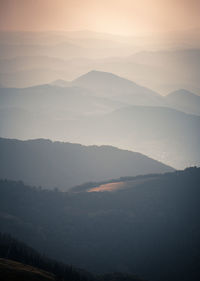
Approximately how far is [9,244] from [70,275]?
33641mm

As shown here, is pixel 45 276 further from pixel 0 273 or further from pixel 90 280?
pixel 90 280

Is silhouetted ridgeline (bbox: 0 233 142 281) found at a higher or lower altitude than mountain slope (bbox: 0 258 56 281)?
higher

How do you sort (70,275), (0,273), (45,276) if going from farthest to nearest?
(70,275) → (45,276) → (0,273)

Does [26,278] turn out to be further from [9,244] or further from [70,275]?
[9,244]

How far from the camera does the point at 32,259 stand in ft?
583

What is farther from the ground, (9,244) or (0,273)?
(9,244)

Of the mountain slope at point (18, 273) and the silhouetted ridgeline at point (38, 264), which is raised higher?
the silhouetted ridgeline at point (38, 264)

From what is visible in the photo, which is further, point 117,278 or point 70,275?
point 117,278

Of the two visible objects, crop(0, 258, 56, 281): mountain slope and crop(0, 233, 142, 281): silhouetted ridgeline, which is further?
crop(0, 233, 142, 281): silhouetted ridgeline

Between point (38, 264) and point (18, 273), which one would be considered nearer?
point (18, 273)

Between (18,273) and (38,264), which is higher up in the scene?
(38,264)

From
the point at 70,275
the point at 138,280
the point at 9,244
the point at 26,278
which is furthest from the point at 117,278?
the point at 26,278

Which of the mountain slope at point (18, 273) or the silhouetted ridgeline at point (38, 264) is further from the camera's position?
the silhouetted ridgeline at point (38, 264)

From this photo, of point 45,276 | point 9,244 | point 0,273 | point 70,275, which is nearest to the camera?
point 0,273
